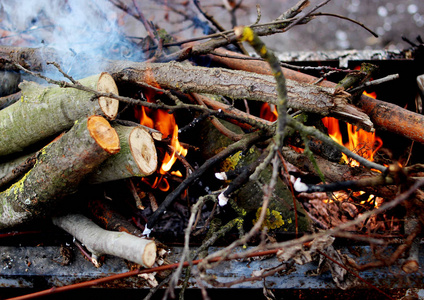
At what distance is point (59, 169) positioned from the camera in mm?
1634

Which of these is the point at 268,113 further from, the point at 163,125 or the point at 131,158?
the point at 131,158

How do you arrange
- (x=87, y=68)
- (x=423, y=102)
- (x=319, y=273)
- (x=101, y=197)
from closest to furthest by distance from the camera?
(x=319, y=273) < (x=101, y=197) < (x=87, y=68) < (x=423, y=102)

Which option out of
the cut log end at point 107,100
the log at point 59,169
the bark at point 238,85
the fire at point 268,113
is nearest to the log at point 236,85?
the bark at point 238,85

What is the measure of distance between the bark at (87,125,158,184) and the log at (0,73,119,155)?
0.78ft

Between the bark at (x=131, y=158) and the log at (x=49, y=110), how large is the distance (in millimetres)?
237

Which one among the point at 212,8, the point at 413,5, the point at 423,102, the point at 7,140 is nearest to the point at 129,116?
the point at 7,140

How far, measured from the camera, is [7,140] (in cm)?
203

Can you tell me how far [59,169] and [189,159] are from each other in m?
1.13

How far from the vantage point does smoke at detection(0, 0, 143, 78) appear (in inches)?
116

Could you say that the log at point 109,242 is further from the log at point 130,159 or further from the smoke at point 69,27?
the smoke at point 69,27

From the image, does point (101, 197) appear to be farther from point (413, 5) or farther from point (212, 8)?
point (413, 5)

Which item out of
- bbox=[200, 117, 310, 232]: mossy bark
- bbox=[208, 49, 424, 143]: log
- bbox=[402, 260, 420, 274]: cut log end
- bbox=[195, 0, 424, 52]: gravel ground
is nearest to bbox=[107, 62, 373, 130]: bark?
bbox=[208, 49, 424, 143]: log

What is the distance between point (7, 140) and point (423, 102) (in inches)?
141

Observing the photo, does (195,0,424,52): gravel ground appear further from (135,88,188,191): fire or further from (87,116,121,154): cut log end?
(87,116,121,154): cut log end
